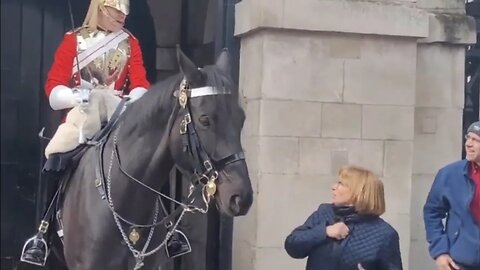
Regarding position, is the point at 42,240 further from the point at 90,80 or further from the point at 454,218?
the point at 454,218

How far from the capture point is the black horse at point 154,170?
4.36m

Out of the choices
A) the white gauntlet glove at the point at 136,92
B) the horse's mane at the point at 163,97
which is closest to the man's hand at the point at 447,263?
the horse's mane at the point at 163,97

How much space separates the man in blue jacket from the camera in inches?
203

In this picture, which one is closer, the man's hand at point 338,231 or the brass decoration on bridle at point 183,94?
the brass decoration on bridle at point 183,94

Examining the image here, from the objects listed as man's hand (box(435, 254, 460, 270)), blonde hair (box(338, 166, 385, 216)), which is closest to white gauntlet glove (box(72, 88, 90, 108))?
blonde hair (box(338, 166, 385, 216))

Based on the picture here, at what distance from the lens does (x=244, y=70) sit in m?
7.08

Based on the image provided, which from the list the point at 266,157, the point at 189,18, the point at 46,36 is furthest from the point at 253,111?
the point at 46,36

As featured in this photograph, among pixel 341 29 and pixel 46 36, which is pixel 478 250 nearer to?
pixel 341 29

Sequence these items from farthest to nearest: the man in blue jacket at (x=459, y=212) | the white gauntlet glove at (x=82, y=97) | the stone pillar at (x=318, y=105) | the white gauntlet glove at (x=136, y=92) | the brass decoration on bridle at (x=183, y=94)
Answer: the stone pillar at (x=318, y=105), the white gauntlet glove at (x=136, y=92), the white gauntlet glove at (x=82, y=97), the man in blue jacket at (x=459, y=212), the brass decoration on bridle at (x=183, y=94)

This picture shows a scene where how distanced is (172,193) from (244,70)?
1186 millimetres

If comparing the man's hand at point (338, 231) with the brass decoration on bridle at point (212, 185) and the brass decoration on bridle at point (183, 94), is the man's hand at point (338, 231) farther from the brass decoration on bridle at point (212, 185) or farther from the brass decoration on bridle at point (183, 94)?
the brass decoration on bridle at point (183, 94)

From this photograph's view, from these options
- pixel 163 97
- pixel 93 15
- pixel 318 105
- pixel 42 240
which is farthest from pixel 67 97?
pixel 318 105

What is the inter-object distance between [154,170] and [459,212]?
1.75 meters

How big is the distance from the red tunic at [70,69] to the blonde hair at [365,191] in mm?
1536
